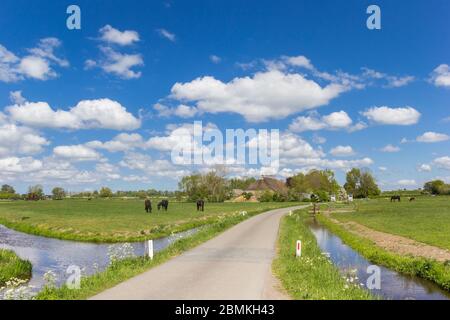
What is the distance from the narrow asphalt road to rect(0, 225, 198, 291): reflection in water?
4066 millimetres

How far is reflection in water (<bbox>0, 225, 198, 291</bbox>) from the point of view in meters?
20.4

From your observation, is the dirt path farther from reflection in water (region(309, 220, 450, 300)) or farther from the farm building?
the farm building

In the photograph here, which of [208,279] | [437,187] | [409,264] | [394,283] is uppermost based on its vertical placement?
[437,187]

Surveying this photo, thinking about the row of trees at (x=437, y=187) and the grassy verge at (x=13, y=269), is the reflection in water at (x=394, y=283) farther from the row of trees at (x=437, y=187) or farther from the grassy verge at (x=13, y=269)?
the row of trees at (x=437, y=187)

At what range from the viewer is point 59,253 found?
26.9 m

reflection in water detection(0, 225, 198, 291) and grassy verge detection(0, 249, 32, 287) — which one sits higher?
grassy verge detection(0, 249, 32, 287)

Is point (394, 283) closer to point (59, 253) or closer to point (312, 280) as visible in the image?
point (312, 280)

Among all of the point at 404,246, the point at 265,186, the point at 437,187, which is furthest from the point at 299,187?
the point at 404,246

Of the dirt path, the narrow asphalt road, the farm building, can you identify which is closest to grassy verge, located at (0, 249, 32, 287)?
the narrow asphalt road

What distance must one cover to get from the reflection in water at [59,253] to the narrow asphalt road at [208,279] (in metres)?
4.07

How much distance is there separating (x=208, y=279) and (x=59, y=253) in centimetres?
1564

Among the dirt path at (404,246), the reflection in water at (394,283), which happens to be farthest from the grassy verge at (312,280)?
the dirt path at (404,246)
